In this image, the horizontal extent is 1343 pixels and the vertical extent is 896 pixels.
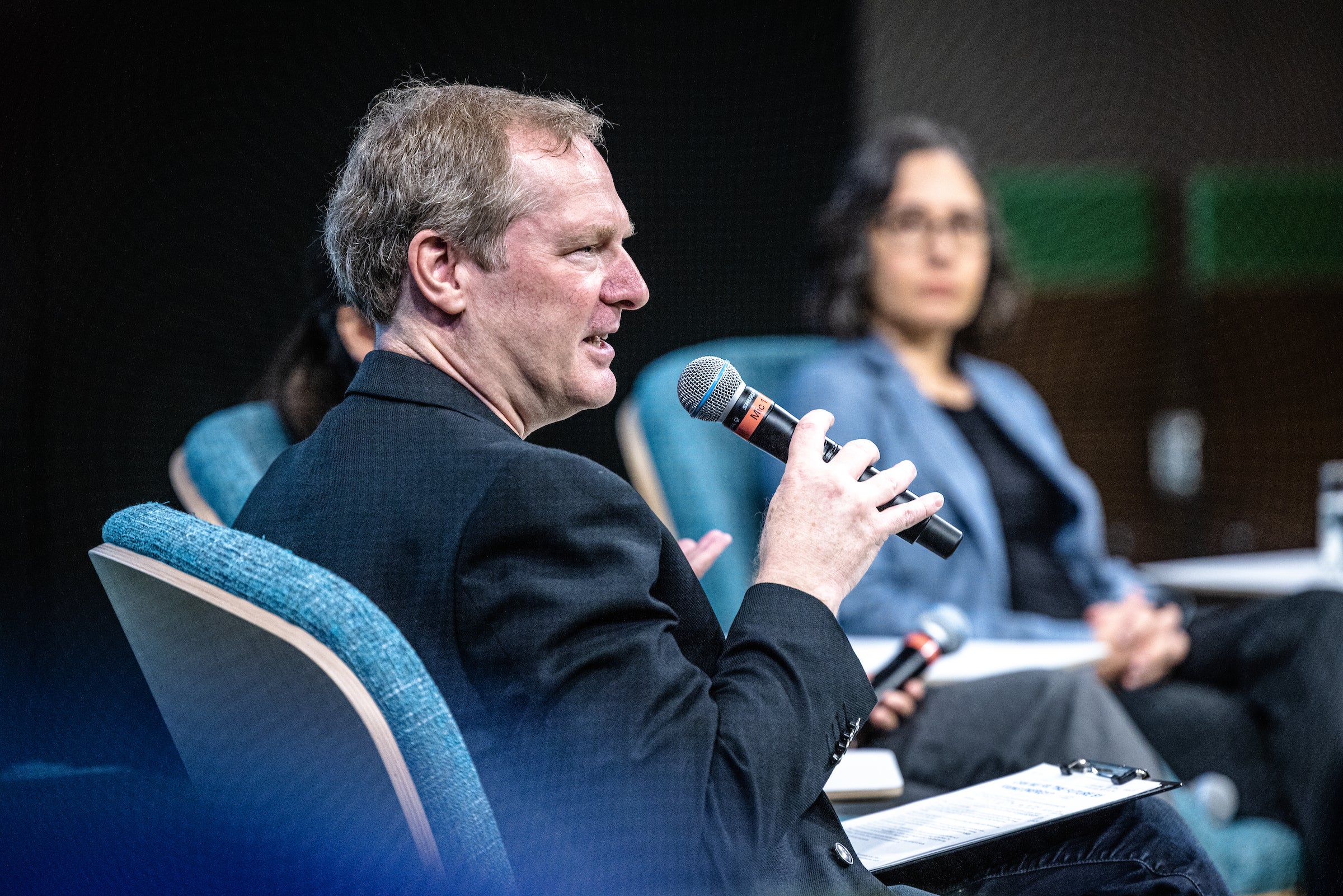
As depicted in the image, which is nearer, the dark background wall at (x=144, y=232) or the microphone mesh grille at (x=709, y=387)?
the microphone mesh grille at (x=709, y=387)

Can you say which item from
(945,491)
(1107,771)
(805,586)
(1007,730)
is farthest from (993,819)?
(945,491)

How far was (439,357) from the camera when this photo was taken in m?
0.88

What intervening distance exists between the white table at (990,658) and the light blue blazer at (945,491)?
29 centimetres

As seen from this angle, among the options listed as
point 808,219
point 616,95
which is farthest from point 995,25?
point 616,95

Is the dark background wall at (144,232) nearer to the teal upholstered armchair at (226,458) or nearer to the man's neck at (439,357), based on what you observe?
the teal upholstered armchair at (226,458)

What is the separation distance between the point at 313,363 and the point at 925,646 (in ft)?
2.41

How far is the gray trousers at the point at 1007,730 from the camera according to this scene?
1351 millimetres

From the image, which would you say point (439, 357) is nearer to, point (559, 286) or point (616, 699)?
point (559, 286)

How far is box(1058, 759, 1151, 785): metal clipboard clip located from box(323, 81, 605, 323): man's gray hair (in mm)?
637

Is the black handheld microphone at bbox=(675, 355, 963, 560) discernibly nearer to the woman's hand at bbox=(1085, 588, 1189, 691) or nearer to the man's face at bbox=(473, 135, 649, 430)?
the man's face at bbox=(473, 135, 649, 430)

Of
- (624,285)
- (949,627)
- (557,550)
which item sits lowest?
(949,627)

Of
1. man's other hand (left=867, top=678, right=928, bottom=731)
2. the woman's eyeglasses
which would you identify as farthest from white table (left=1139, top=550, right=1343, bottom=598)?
man's other hand (left=867, top=678, right=928, bottom=731)

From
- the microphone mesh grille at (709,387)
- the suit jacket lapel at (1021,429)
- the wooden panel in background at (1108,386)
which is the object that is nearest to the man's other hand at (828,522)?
the microphone mesh grille at (709,387)

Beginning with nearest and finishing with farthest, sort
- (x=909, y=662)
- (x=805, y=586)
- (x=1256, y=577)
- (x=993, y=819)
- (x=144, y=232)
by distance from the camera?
(x=805, y=586)
(x=993, y=819)
(x=909, y=662)
(x=144, y=232)
(x=1256, y=577)
